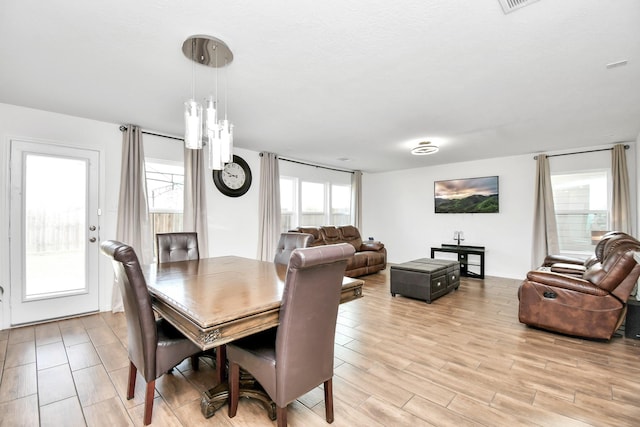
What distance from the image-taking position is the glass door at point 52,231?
10.3ft

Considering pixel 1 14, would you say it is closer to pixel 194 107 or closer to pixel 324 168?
pixel 194 107

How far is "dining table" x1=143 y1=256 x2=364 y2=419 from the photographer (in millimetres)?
1303

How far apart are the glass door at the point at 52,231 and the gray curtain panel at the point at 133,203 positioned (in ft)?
0.96

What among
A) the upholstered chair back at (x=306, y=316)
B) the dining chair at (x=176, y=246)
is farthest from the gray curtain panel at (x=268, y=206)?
the upholstered chair back at (x=306, y=316)

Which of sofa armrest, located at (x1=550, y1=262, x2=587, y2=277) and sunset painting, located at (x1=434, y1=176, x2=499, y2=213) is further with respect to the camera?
sunset painting, located at (x1=434, y1=176, x2=499, y2=213)

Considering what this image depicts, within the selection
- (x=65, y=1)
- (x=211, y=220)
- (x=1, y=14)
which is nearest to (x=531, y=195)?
(x=211, y=220)

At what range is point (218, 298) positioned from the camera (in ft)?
5.12

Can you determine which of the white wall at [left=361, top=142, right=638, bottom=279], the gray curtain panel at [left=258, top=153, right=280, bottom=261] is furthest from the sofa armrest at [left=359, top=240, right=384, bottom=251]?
the gray curtain panel at [left=258, top=153, right=280, bottom=261]

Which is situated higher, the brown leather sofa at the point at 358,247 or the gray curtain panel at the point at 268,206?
the gray curtain panel at the point at 268,206

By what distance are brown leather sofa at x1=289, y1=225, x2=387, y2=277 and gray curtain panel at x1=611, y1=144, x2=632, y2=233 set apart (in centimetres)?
375

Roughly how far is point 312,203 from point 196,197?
9.32ft

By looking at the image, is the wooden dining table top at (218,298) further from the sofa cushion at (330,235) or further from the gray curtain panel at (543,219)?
the gray curtain panel at (543,219)

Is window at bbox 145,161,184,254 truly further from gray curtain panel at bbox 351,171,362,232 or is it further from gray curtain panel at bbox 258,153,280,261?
gray curtain panel at bbox 351,171,362,232

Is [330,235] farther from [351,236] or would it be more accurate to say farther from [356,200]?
[356,200]
